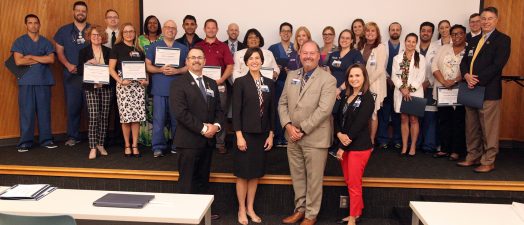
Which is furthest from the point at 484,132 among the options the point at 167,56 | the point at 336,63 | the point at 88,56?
the point at 88,56

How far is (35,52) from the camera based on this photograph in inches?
196

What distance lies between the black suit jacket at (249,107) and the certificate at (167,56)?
4.11 feet

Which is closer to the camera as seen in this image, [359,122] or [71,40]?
[359,122]

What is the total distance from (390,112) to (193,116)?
2878 millimetres

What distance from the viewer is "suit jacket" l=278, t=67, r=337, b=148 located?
346 centimetres

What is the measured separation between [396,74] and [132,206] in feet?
11.3

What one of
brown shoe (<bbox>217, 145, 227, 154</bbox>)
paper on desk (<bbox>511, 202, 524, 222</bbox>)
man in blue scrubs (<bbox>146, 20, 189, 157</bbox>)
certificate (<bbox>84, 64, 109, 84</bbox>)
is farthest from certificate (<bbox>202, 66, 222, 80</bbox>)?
paper on desk (<bbox>511, 202, 524, 222</bbox>)

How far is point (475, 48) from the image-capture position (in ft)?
13.8

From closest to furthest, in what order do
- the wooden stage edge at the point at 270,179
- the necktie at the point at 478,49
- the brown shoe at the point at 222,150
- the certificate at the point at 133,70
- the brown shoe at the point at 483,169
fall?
the wooden stage edge at the point at 270,179
the necktie at the point at 478,49
the brown shoe at the point at 483,169
the certificate at the point at 133,70
the brown shoe at the point at 222,150

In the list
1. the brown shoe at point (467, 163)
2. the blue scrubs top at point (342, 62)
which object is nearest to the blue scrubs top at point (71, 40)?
the blue scrubs top at point (342, 62)

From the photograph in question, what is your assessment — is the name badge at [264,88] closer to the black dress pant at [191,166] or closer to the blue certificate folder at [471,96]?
the black dress pant at [191,166]

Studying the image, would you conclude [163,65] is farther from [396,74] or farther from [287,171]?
[396,74]

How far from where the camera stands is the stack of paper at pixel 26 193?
2.53 meters

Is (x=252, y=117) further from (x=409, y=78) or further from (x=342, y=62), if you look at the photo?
(x=409, y=78)
